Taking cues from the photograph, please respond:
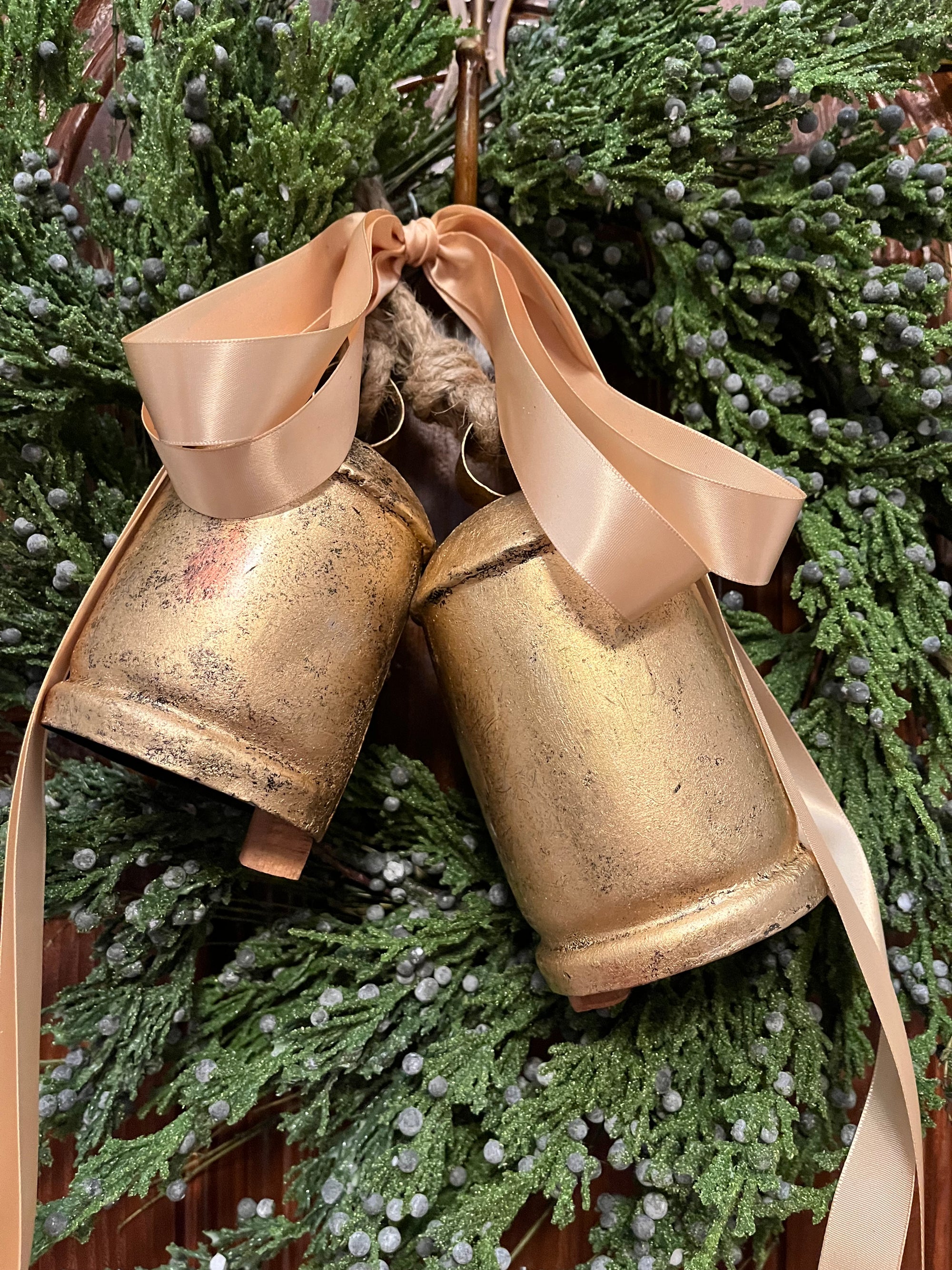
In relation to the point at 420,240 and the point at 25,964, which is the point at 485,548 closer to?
the point at 420,240

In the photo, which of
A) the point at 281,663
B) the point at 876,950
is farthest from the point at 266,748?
the point at 876,950

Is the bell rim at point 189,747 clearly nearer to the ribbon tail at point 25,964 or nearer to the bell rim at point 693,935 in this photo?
the ribbon tail at point 25,964

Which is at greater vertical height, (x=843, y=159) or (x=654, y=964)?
(x=843, y=159)

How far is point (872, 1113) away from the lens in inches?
28.2

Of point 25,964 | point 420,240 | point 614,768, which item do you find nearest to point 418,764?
point 614,768

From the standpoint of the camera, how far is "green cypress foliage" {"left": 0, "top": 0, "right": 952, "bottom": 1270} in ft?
2.31

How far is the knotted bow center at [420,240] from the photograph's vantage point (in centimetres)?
74

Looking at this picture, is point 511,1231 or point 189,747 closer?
point 189,747

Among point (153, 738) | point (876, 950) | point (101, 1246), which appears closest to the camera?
point (153, 738)

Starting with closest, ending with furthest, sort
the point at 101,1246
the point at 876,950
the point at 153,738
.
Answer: the point at 153,738, the point at 876,950, the point at 101,1246

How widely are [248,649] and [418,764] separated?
239mm

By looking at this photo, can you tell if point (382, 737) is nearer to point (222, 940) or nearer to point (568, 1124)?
point (222, 940)

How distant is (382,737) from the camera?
862 mm

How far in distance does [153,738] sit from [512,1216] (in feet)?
1.58
